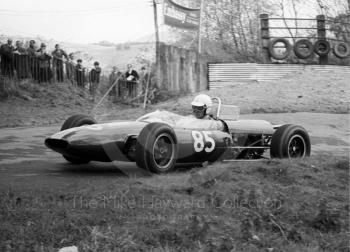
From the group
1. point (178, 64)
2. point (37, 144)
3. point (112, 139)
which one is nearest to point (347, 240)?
point (112, 139)

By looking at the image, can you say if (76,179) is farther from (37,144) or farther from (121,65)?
(121,65)

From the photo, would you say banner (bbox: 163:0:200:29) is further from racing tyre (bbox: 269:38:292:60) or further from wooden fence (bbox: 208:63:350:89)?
racing tyre (bbox: 269:38:292:60)

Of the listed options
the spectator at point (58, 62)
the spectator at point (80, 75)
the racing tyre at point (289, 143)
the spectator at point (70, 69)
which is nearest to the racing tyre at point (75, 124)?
the racing tyre at point (289, 143)

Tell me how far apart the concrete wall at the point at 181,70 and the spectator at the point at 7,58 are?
16.1 feet

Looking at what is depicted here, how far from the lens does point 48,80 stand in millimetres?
16984

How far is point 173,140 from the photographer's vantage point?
25.7 feet

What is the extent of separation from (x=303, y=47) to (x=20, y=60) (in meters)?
11.3

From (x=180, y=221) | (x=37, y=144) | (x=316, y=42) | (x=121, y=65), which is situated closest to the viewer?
(x=180, y=221)

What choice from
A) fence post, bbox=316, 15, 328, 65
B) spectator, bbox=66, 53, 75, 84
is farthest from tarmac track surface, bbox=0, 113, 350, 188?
fence post, bbox=316, 15, 328, 65

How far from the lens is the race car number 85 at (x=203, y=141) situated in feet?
27.3

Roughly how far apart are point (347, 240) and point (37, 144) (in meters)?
6.73

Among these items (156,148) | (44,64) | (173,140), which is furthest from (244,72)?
(156,148)

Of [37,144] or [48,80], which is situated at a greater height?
[48,80]

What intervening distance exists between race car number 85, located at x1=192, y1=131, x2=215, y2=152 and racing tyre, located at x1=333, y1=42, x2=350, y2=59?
1533cm
